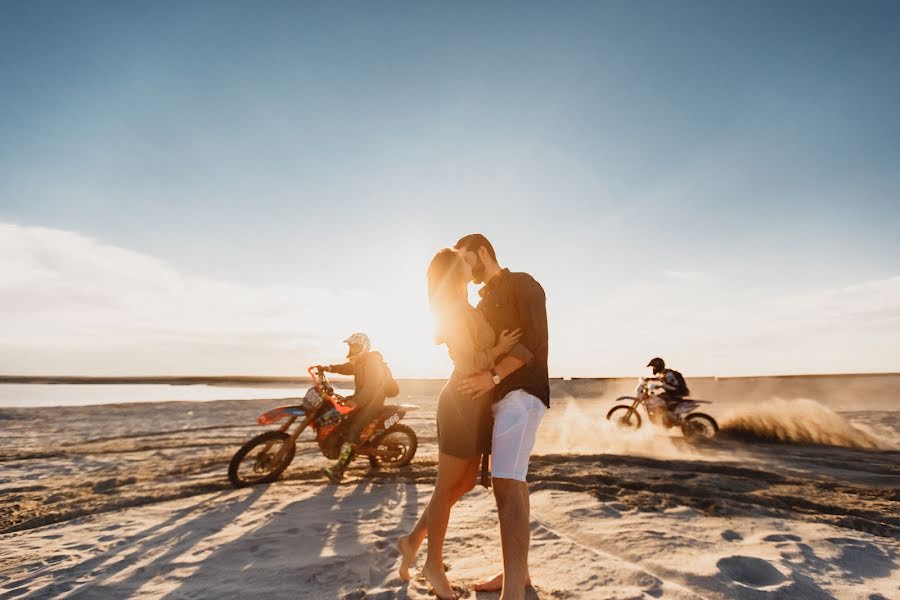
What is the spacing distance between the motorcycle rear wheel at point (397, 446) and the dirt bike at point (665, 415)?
7.04 meters

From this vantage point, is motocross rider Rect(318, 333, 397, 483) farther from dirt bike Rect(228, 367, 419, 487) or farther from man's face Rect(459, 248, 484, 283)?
man's face Rect(459, 248, 484, 283)

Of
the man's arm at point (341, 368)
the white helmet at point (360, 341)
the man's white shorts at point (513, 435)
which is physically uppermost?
the white helmet at point (360, 341)

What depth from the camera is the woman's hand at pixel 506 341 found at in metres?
2.56

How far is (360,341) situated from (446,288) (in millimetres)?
4624

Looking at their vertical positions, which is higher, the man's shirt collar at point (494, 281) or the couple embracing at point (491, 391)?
the man's shirt collar at point (494, 281)

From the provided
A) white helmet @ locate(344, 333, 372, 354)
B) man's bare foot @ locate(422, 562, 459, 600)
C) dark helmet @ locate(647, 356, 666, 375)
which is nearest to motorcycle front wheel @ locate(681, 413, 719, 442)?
dark helmet @ locate(647, 356, 666, 375)

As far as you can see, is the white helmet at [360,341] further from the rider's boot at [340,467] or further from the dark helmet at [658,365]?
the dark helmet at [658,365]

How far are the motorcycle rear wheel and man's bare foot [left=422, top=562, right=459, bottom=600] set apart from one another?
470cm

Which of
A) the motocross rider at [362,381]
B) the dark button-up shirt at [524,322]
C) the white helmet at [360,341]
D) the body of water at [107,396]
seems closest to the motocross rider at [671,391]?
the motocross rider at [362,381]

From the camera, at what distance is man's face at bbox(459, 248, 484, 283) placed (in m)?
2.79

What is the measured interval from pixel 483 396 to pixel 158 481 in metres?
6.19

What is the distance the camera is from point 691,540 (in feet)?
12.6

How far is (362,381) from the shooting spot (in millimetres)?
6988

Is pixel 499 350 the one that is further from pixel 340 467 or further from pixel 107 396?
pixel 107 396
